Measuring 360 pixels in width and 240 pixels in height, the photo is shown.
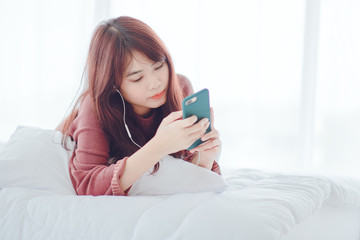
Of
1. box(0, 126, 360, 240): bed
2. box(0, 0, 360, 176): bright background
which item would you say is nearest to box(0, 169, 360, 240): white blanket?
box(0, 126, 360, 240): bed

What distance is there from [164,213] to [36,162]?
2.02 ft

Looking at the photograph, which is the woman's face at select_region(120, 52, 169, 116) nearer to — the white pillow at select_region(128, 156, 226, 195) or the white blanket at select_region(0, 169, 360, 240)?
the white pillow at select_region(128, 156, 226, 195)

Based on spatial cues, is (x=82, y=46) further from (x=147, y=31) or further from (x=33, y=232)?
(x=33, y=232)

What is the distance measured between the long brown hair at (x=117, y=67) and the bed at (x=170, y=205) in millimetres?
189

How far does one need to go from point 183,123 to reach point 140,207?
253 millimetres

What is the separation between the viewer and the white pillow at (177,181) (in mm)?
1262

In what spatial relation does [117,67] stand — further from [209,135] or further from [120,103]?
[209,135]

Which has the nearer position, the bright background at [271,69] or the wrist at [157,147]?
the wrist at [157,147]

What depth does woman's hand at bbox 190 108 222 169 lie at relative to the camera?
51.7 inches

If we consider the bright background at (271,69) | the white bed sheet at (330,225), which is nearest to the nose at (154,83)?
the white bed sheet at (330,225)

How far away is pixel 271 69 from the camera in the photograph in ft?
9.05

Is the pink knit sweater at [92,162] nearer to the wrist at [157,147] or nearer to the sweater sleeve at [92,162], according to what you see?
the sweater sleeve at [92,162]

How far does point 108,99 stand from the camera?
4.72ft

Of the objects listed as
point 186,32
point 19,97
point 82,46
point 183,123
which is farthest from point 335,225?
point 19,97
